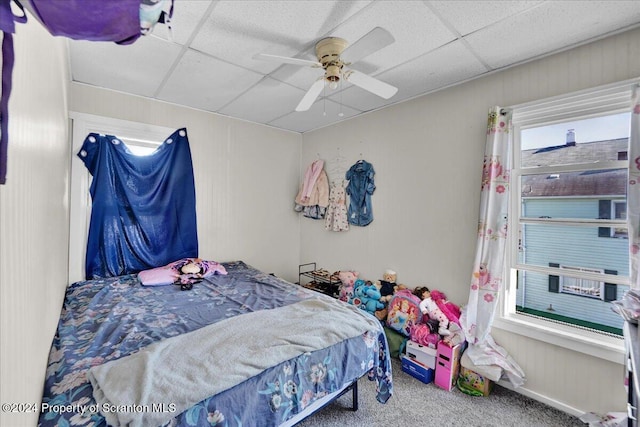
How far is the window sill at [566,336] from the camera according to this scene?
169 cm

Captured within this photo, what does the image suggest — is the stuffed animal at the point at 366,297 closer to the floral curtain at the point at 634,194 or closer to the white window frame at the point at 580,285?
the white window frame at the point at 580,285

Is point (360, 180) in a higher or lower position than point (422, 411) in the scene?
higher

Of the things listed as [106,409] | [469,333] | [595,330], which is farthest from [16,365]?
[595,330]

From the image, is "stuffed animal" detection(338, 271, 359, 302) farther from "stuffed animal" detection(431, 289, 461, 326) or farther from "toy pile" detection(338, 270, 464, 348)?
"stuffed animal" detection(431, 289, 461, 326)

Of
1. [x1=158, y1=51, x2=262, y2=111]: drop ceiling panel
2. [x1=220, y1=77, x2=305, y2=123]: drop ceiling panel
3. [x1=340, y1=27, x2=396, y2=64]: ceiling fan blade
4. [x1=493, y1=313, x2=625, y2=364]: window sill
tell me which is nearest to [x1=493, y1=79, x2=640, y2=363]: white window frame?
[x1=493, y1=313, x2=625, y2=364]: window sill

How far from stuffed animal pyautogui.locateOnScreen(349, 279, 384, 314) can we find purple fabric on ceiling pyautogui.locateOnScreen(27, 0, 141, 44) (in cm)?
270

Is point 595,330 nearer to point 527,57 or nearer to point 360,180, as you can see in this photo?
point 527,57

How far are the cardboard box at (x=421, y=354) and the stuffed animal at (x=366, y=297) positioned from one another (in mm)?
467

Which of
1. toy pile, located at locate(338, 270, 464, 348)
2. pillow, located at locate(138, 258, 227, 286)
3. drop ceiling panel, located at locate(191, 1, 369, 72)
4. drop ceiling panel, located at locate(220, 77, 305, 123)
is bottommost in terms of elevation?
toy pile, located at locate(338, 270, 464, 348)

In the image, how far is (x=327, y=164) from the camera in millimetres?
3613

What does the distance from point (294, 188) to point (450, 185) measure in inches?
85.5

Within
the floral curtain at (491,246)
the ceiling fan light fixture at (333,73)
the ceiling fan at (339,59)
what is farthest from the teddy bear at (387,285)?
the ceiling fan light fixture at (333,73)

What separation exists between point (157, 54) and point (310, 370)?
229 centimetres

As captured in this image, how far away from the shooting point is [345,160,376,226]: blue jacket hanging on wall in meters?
3.06
